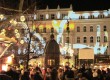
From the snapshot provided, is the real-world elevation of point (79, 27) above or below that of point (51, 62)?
above

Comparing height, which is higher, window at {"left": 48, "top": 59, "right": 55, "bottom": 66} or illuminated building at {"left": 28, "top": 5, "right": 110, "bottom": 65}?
illuminated building at {"left": 28, "top": 5, "right": 110, "bottom": 65}

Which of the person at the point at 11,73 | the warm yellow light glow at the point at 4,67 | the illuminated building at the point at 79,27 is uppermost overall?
the illuminated building at the point at 79,27

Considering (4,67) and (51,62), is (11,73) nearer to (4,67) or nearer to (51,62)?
(4,67)

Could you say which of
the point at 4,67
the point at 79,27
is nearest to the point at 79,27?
the point at 79,27

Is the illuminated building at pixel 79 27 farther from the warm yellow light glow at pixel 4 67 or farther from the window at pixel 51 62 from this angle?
the warm yellow light glow at pixel 4 67

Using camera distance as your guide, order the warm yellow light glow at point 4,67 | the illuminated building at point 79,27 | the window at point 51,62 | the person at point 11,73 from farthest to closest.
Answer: the illuminated building at point 79,27 < the window at point 51,62 < the person at point 11,73 < the warm yellow light glow at point 4,67

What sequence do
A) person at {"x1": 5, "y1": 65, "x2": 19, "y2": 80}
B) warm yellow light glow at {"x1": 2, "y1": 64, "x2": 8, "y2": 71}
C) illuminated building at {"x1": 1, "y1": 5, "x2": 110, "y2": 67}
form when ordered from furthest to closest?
illuminated building at {"x1": 1, "y1": 5, "x2": 110, "y2": 67} < person at {"x1": 5, "y1": 65, "x2": 19, "y2": 80} < warm yellow light glow at {"x1": 2, "y1": 64, "x2": 8, "y2": 71}

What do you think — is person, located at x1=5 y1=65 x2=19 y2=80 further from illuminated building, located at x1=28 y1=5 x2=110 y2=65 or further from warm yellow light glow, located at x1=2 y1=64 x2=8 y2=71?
illuminated building, located at x1=28 y1=5 x2=110 y2=65

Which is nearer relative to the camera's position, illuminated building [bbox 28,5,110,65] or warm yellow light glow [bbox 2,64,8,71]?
warm yellow light glow [bbox 2,64,8,71]

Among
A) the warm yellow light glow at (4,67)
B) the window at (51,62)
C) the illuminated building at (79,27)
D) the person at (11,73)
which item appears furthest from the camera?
the illuminated building at (79,27)

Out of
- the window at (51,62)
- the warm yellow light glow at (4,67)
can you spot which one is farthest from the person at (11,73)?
the window at (51,62)

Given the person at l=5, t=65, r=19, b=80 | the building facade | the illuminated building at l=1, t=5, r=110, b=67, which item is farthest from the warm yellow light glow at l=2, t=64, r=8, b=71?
the building facade

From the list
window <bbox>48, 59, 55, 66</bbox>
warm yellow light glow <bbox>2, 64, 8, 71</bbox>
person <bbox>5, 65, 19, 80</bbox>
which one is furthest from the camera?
window <bbox>48, 59, 55, 66</bbox>

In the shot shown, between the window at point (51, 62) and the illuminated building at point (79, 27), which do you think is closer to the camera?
the window at point (51, 62)
